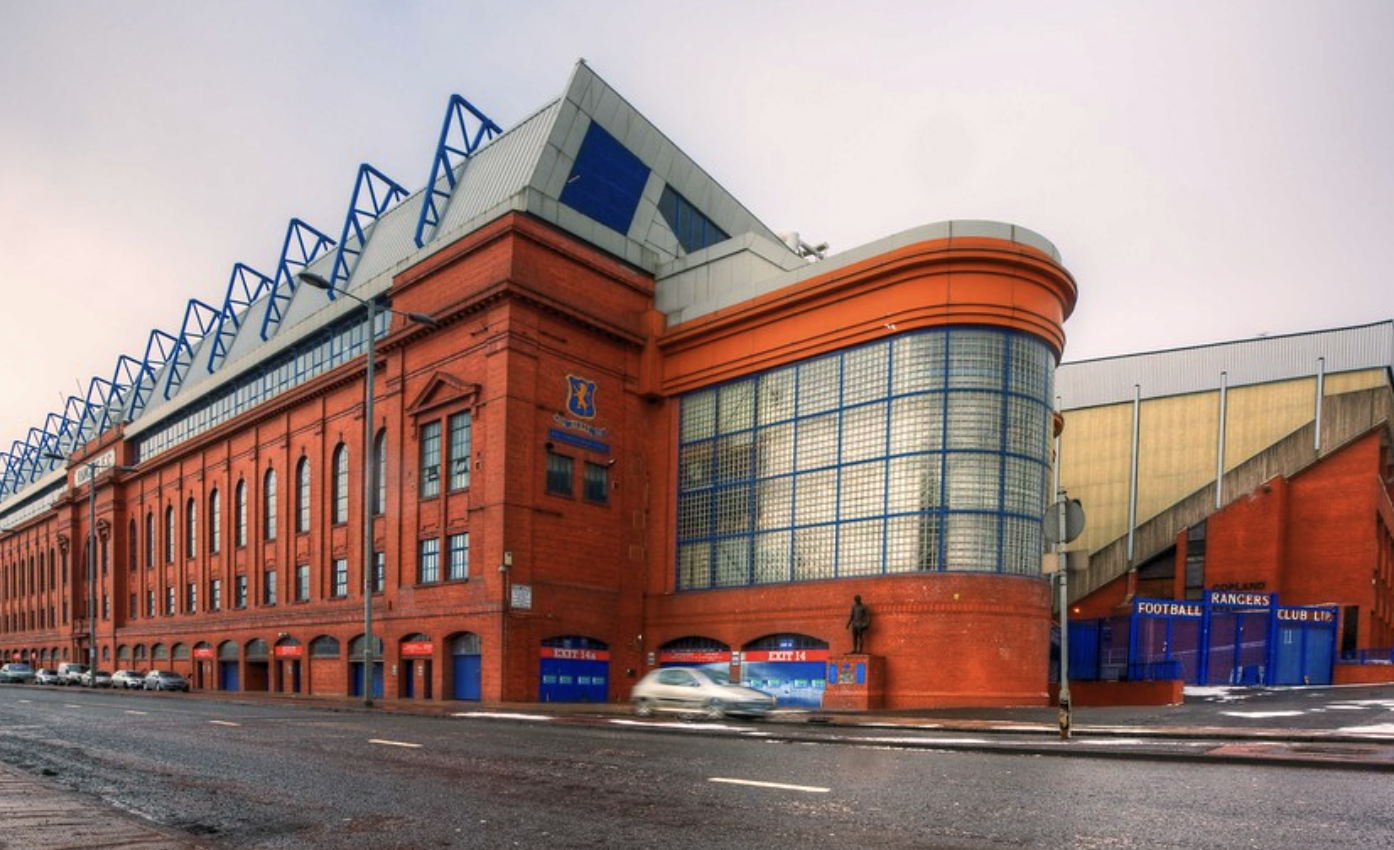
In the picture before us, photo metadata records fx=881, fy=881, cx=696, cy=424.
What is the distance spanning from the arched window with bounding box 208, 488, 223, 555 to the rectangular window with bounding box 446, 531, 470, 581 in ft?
73.1

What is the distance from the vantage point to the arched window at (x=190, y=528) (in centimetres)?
4866

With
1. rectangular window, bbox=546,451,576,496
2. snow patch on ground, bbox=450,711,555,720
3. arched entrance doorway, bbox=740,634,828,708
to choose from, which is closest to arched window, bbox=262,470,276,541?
rectangular window, bbox=546,451,576,496

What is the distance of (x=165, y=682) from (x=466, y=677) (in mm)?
21179

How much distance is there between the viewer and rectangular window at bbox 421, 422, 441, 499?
3180 cm

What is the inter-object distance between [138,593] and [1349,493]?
2585 inches

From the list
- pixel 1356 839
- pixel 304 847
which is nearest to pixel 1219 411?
pixel 1356 839

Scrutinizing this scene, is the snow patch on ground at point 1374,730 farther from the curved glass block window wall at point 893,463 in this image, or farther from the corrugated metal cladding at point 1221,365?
the corrugated metal cladding at point 1221,365

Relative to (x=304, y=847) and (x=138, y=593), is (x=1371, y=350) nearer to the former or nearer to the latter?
(x=304, y=847)

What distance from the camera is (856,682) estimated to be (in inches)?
962

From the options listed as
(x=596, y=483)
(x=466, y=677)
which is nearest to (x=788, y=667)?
(x=596, y=483)

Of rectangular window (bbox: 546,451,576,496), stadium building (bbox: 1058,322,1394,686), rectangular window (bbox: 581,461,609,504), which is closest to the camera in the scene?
rectangular window (bbox: 546,451,576,496)

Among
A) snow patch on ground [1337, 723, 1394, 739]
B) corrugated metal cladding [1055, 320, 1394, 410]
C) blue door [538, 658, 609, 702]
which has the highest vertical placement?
corrugated metal cladding [1055, 320, 1394, 410]

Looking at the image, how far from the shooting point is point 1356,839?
5660mm

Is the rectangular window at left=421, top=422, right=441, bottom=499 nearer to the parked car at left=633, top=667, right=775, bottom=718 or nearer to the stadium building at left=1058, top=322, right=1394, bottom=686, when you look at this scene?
the parked car at left=633, top=667, right=775, bottom=718
